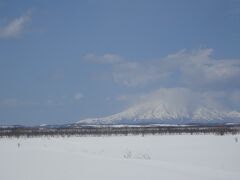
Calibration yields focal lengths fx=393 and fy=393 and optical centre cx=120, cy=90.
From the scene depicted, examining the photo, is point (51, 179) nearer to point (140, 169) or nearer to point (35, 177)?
point (35, 177)

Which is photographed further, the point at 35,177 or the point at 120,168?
the point at 120,168

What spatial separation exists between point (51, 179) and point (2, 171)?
3.81 m

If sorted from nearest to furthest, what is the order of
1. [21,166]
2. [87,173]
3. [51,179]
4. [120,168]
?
[51,179]
[87,173]
[120,168]
[21,166]

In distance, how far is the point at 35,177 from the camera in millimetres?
16906

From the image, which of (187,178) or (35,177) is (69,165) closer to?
(35,177)

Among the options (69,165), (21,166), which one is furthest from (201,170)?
(21,166)

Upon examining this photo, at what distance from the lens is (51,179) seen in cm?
1623

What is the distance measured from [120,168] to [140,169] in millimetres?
1023

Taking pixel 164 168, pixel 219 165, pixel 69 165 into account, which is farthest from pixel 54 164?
pixel 219 165

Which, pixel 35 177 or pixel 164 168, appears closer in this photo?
pixel 35 177

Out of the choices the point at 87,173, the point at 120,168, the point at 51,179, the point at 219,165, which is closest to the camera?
the point at 51,179

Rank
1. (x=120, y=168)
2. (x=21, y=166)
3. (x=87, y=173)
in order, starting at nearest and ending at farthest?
(x=87, y=173), (x=120, y=168), (x=21, y=166)

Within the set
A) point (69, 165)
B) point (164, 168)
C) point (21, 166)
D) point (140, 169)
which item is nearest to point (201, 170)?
point (164, 168)

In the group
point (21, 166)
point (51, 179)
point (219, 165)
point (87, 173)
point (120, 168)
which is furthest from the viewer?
point (219, 165)
